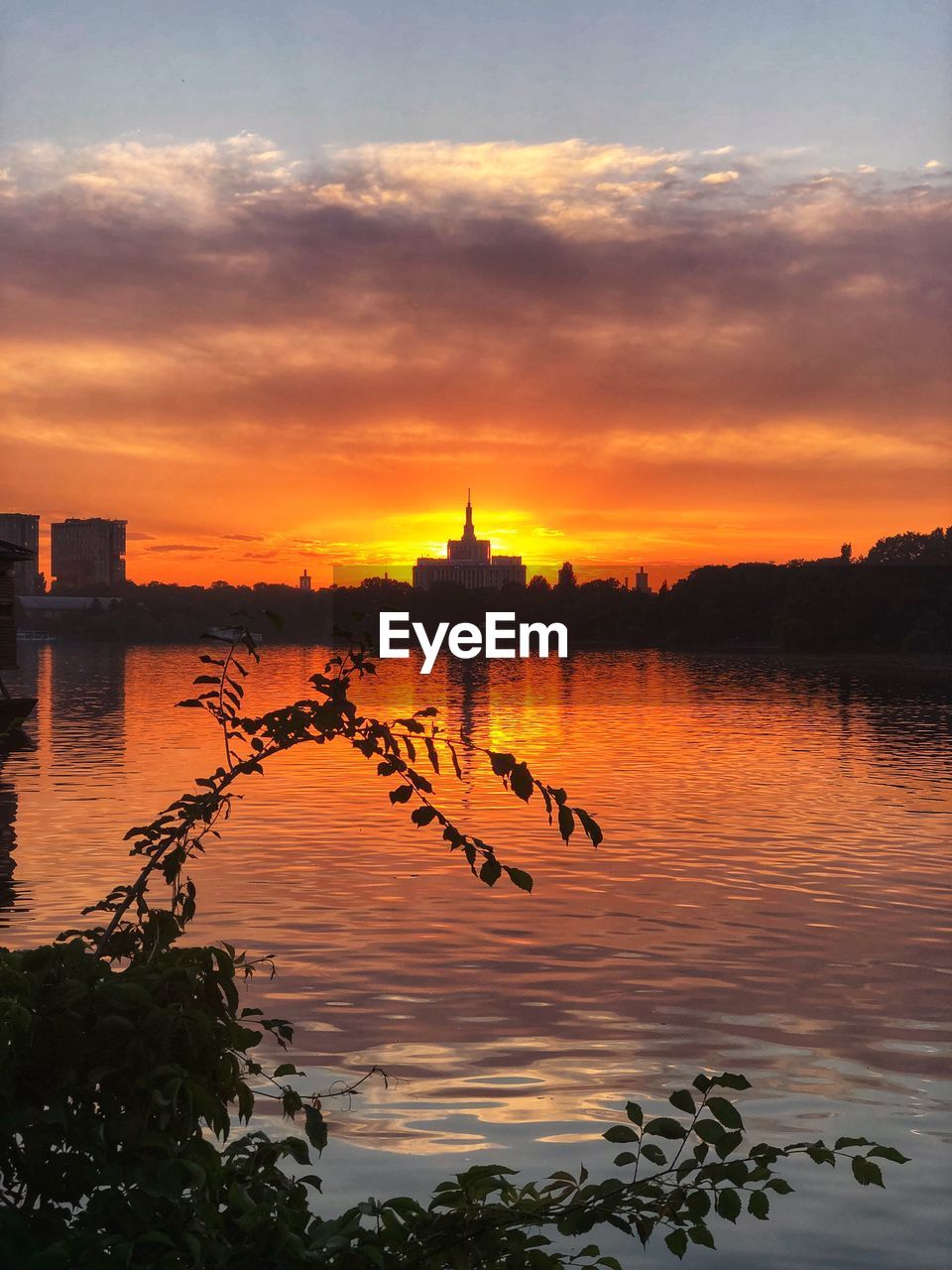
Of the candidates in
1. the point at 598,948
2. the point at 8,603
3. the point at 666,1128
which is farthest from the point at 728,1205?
the point at 8,603

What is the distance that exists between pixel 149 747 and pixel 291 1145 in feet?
157

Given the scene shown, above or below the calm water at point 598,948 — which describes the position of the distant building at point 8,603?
above

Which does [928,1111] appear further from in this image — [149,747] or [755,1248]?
[149,747]

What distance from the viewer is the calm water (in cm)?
1039

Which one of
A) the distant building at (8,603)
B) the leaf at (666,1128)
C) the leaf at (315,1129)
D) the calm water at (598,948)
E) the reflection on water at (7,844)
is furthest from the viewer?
the distant building at (8,603)

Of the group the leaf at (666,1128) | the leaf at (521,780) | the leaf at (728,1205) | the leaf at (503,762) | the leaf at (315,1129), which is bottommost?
the leaf at (728,1205)

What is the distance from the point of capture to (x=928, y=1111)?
11125 millimetres

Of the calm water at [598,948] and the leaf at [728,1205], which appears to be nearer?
the leaf at [728,1205]

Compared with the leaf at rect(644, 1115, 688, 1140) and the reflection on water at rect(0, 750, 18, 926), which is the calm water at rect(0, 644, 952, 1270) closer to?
the reflection on water at rect(0, 750, 18, 926)

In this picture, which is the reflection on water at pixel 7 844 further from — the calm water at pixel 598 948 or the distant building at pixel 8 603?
the distant building at pixel 8 603

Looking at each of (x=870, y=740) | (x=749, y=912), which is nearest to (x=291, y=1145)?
(x=749, y=912)

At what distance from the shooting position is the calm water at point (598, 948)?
10.4 meters

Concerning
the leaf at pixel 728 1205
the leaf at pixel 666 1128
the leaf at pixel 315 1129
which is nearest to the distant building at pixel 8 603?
the leaf at pixel 315 1129

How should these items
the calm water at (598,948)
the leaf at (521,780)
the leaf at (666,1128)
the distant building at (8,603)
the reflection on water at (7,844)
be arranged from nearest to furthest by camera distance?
1. the leaf at (666,1128)
2. the leaf at (521,780)
3. the calm water at (598,948)
4. the reflection on water at (7,844)
5. the distant building at (8,603)
